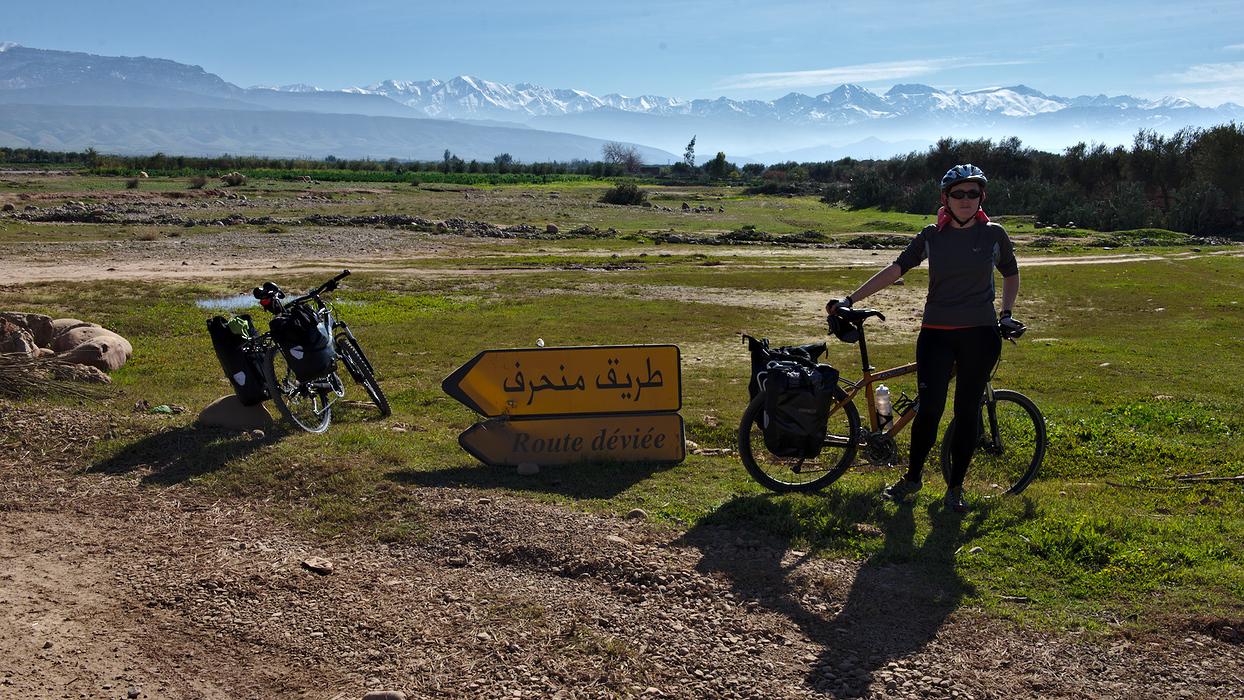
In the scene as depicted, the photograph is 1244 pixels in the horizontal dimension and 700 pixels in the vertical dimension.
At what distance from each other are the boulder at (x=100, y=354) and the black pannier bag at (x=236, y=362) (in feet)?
12.6

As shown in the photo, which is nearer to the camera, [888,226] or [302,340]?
[302,340]

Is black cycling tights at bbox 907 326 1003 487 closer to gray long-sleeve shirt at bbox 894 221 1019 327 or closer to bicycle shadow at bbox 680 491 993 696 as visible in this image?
gray long-sleeve shirt at bbox 894 221 1019 327

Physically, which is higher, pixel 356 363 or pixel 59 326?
pixel 356 363

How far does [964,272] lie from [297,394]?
19.0 feet

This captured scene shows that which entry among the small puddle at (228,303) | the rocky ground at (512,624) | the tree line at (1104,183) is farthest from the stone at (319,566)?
the tree line at (1104,183)

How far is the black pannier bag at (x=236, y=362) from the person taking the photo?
6.77 meters

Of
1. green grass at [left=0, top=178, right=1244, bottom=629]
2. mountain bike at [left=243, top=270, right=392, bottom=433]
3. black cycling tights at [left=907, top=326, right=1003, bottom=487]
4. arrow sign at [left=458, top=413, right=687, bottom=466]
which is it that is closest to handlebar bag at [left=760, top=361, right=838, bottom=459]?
green grass at [left=0, top=178, right=1244, bottom=629]

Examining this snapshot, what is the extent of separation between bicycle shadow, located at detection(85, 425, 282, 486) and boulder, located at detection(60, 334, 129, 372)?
12.5 feet

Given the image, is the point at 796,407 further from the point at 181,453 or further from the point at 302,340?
the point at 181,453

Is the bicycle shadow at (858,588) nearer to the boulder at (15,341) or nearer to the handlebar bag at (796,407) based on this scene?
the handlebar bag at (796,407)

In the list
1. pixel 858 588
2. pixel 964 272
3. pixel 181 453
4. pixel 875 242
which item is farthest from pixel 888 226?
pixel 858 588

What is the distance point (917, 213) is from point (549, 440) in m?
65.5

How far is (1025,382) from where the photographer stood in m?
10.7

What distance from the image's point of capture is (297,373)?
6.82 meters
